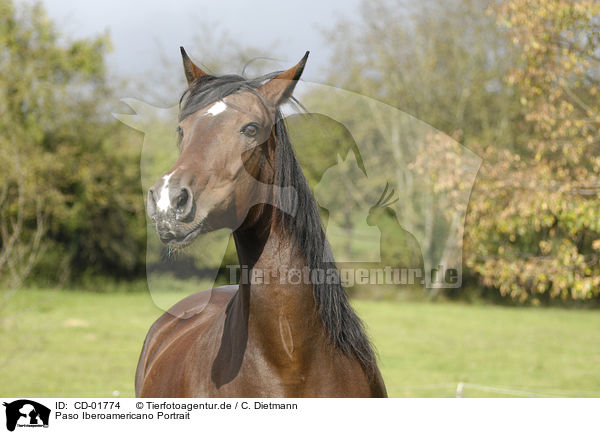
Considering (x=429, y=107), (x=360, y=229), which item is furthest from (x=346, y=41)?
(x=360, y=229)

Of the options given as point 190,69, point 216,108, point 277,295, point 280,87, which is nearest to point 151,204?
point 216,108

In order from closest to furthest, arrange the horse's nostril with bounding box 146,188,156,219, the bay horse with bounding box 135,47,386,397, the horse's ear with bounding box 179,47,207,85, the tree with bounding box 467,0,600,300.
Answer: the horse's nostril with bounding box 146,188,156,219, the bay horse with bounding box 135,47,386,397, the horse's ear with bounding box 179,47,207,85, the tree with bounding box 467,0,600,300

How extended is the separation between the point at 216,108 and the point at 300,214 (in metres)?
0.52

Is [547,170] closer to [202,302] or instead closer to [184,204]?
[202,302]

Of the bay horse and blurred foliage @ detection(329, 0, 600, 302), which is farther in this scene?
blurred foliage @ detection(329, 0, 600, 302)

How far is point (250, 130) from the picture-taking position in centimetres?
201

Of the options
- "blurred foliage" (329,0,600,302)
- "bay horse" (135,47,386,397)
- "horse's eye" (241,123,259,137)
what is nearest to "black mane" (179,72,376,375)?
"bay horse" (135,47,386,397)

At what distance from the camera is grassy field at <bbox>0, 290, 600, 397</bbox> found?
8766 mm

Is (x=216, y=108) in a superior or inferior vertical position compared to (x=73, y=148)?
inferior

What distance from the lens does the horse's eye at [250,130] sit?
78.7 inches

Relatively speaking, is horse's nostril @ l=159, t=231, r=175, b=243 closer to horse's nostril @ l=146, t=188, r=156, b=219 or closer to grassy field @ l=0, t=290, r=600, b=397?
horse's nostril @ l=146, t=188, r=156, b=219

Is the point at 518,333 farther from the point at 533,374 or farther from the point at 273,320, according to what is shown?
the point at 273,320
